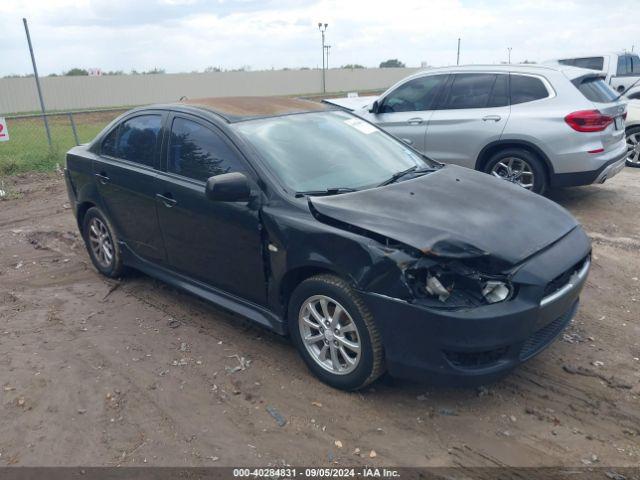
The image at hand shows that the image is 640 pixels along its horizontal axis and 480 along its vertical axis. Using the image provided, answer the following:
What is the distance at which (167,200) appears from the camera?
14.0ft

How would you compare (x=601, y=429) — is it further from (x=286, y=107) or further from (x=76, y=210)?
(x=76, y=210)

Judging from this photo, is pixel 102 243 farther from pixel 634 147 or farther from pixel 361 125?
pixel 634 147

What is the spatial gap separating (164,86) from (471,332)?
1668 inches

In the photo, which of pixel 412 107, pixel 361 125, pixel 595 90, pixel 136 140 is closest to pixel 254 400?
pixel 361 125

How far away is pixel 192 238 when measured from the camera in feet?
13.7

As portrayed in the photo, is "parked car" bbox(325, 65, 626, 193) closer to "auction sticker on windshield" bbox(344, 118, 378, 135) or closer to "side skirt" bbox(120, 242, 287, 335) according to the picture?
"auction sticker on windshield" bbox(344, 118, 378, 135)

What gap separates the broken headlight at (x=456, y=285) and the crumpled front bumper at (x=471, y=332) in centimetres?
6

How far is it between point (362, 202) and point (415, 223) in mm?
421

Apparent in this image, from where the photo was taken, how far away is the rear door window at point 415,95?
7844mm

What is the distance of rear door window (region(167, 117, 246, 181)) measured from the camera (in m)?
3.89

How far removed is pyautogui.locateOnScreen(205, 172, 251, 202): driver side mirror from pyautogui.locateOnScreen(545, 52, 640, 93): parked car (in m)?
13.1

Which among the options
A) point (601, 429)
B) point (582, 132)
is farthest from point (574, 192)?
point (601, 429)

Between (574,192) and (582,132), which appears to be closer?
(582,132)

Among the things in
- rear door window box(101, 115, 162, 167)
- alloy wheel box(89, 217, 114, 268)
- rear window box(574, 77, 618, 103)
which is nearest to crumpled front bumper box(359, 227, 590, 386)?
rear door window box(101, 115, 162, 167)
